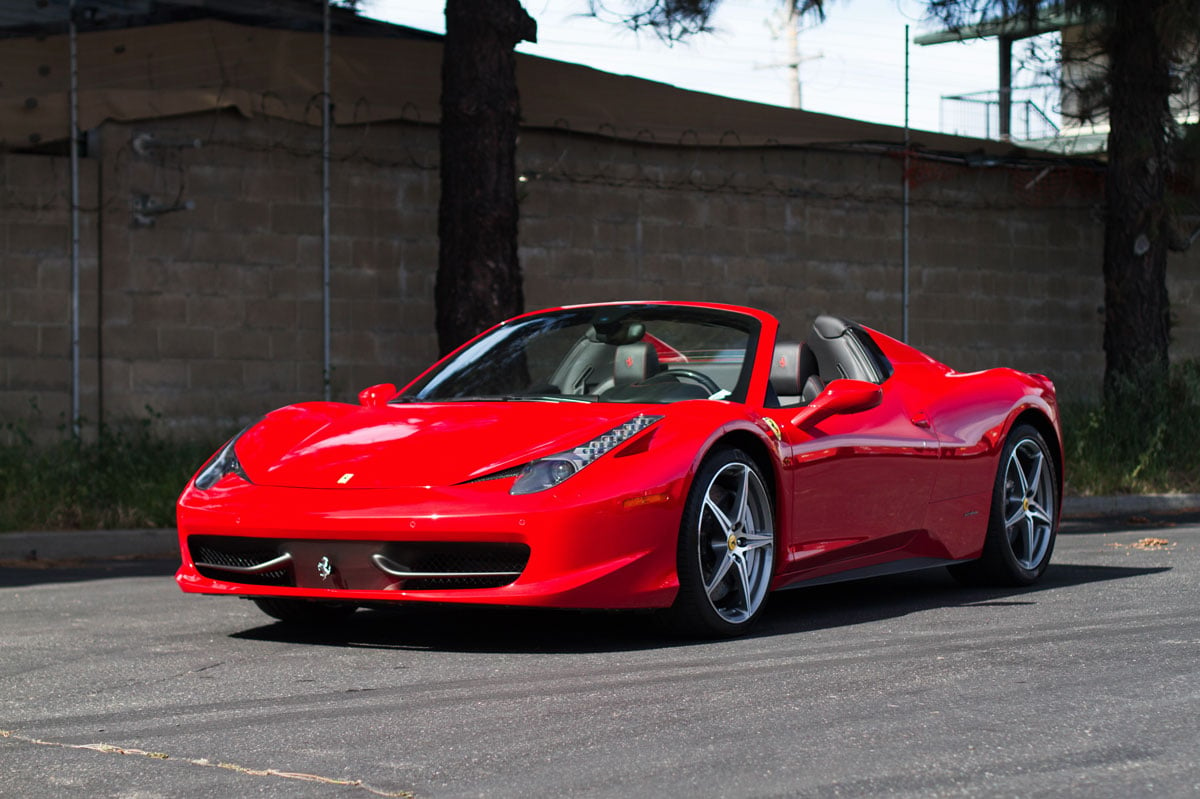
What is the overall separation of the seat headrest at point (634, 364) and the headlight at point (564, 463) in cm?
93

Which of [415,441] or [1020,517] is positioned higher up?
[415,441]

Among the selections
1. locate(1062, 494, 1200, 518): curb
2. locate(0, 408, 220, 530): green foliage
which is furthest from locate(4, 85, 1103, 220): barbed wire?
locate(1062, 494, 1200, 518): curb

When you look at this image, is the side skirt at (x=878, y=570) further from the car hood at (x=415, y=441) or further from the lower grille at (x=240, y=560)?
the lower grille at (x=240, y=560)

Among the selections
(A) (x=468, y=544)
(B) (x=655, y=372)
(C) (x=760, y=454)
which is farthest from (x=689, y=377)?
(A) (x=468, y=544)

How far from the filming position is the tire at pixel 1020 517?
295 inches

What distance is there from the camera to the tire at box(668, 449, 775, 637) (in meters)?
5.71

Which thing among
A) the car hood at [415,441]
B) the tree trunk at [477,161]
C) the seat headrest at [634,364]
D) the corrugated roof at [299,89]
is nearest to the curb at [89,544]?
the tree trunk at [477,161]

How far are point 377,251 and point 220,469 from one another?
733cm

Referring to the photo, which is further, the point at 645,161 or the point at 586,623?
the point at 645,161

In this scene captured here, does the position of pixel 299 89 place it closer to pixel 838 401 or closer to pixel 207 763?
pixel 838 401

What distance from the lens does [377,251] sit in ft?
43.5

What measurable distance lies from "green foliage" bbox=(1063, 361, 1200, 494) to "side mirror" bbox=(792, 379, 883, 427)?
7063 mm

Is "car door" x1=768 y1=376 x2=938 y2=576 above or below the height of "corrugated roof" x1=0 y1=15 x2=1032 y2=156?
below

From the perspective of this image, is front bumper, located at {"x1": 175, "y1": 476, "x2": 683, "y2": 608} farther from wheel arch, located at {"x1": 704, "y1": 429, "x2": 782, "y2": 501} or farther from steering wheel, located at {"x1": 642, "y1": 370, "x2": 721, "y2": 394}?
steering wheel, located at {"x1": 642, "y1": 370, "x2": 721, "y2": 394}
